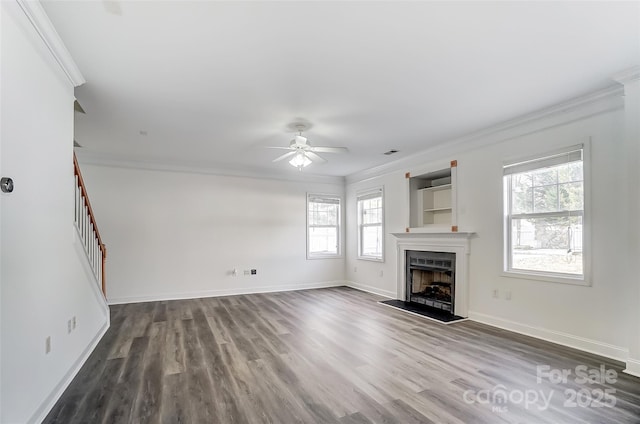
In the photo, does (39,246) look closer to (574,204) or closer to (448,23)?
(448,23)

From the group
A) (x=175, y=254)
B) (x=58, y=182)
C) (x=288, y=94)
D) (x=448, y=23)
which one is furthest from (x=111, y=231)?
(x=448, y=23)

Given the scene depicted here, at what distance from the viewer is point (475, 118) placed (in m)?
3.97

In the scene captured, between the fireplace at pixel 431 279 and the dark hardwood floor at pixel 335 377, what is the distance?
0.87 m

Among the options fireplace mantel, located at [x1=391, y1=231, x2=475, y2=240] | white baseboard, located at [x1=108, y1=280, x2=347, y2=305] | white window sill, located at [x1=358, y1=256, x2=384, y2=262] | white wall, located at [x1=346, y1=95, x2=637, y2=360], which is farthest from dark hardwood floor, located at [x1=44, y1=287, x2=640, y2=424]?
white window sill, located at [x1=358, y1=256, x2=384, y2=262]

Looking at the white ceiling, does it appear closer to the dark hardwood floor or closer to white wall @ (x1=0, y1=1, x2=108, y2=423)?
white wall @ (x1=0, y1=1, x2=108, y2=423)

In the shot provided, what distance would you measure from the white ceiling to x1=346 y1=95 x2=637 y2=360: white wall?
462 mm

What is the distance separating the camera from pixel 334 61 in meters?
2.65

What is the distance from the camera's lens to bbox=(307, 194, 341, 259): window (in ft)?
24.7

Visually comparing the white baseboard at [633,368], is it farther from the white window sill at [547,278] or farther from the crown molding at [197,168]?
the crown molding at [197,168]

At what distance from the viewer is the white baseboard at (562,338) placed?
3125 millimetres

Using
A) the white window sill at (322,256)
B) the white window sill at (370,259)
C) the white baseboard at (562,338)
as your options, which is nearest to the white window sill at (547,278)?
the white baseboard at (562,338)

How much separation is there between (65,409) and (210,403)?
3.40ft

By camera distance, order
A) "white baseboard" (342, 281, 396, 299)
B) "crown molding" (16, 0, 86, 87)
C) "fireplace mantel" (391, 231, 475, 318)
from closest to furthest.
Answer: "crown molding" (16, 0, 86, 87), "fireplace mantel" (391, 231, 475, 318), "white baseboard" (342, 281, 396, 299)

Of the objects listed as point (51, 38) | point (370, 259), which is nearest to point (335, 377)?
point (51, 38)
